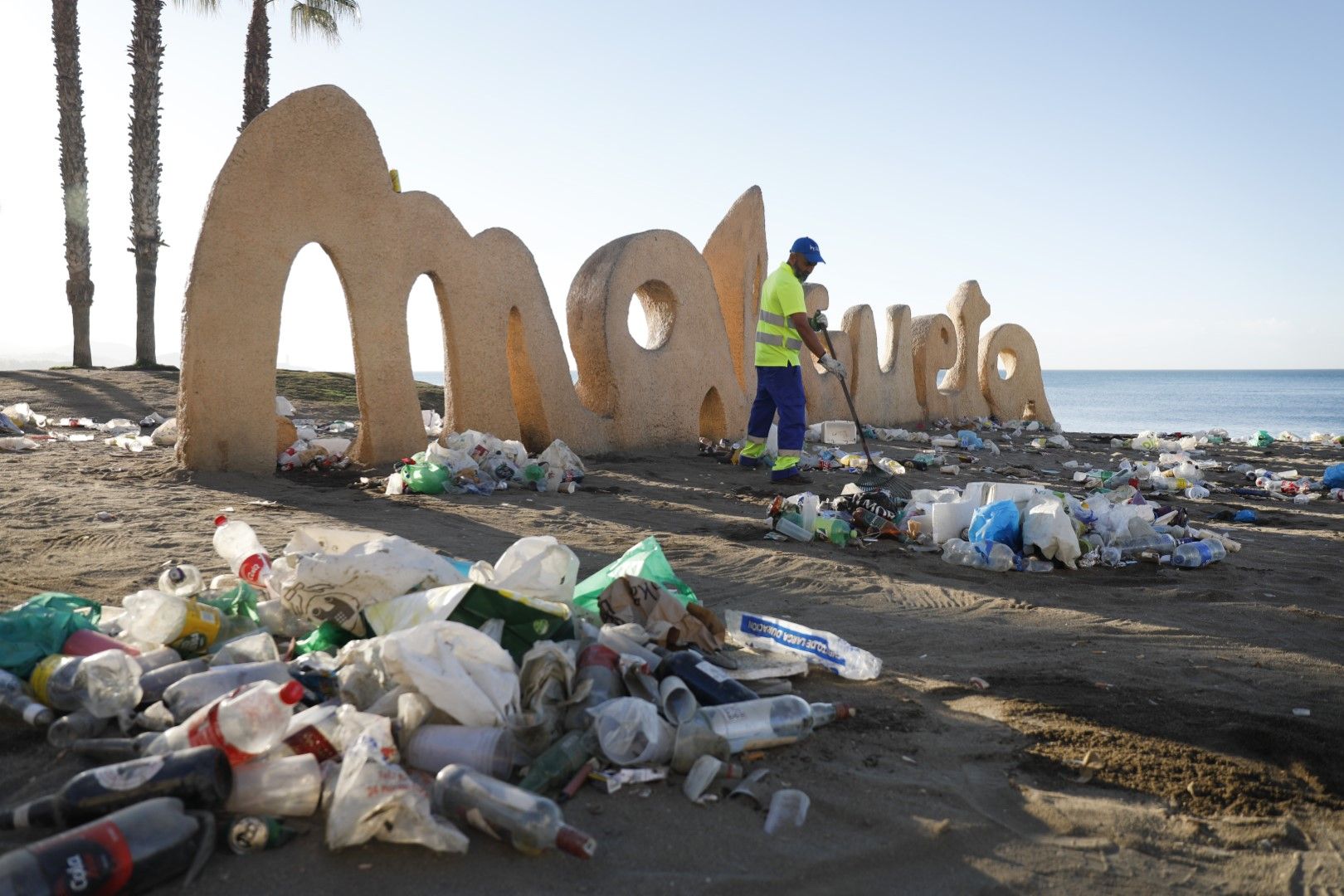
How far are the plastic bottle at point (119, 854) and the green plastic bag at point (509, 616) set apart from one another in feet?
3.19

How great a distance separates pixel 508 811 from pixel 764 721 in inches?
36.6

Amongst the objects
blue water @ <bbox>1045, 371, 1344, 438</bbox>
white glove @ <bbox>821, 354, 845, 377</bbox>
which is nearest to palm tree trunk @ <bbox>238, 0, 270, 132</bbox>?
white glove @ <bbox>821, 354, 845, 377</bbox>

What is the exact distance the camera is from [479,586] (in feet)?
9.68

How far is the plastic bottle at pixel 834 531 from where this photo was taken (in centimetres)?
614

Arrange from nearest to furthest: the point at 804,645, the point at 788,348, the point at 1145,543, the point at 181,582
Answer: the point at 181,582, the point at 804,645, the point at 1145,543, the point at 788,348

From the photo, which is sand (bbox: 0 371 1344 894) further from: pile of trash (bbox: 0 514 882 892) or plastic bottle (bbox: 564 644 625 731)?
plastic bottle (bbox: 564 644 625 731)

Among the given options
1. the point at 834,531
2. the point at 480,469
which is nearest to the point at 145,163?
the point at 480,469

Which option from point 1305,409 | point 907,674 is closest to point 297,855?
point 907,674

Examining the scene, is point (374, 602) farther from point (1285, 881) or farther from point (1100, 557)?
point (1100, 557)

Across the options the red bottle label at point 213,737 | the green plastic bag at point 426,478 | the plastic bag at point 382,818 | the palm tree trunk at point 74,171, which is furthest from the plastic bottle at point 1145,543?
the palm tree trunk at point 74,171

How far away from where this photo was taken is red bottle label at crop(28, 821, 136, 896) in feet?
6.10

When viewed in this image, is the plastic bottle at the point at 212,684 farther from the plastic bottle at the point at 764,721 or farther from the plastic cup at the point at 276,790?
the plastic bottle at the point at 764,721

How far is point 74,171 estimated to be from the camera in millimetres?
16156

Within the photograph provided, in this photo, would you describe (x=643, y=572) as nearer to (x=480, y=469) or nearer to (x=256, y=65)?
(x=480, y=469)
